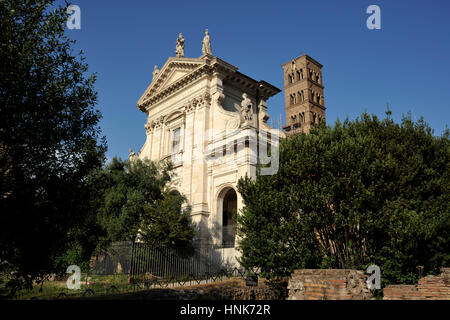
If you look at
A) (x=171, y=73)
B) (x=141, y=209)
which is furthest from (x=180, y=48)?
(x=141, y=209)

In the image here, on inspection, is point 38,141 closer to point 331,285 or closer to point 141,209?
point 331,285

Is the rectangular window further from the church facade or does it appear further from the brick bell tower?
the brick bell tower

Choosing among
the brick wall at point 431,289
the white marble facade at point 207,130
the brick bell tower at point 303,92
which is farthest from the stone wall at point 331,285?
the brick bell tower at point 303,92

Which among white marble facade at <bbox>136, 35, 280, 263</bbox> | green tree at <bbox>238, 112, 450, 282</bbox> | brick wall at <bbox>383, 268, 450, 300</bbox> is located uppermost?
white marble facade at <bbox>136, 35, 280, 263</bbox>

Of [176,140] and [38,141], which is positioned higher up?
[176,140]

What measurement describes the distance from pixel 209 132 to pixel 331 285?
1697 centimetres

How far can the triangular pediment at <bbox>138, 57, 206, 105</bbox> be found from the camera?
25.9 metres

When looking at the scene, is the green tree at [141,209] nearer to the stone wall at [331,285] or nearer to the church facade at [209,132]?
the church facade at [209,132]

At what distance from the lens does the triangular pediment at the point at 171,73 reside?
2585 centimetres

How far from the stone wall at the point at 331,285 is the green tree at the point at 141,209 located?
33.8ft

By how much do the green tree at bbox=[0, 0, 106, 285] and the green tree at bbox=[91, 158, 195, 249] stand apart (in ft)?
25.0

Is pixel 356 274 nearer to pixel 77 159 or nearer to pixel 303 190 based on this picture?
pixel 303 190

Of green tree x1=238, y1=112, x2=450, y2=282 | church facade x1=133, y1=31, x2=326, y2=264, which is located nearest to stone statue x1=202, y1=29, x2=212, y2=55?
church facade x1=133, y1=31, x2=326, y2=264

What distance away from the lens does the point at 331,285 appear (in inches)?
322
